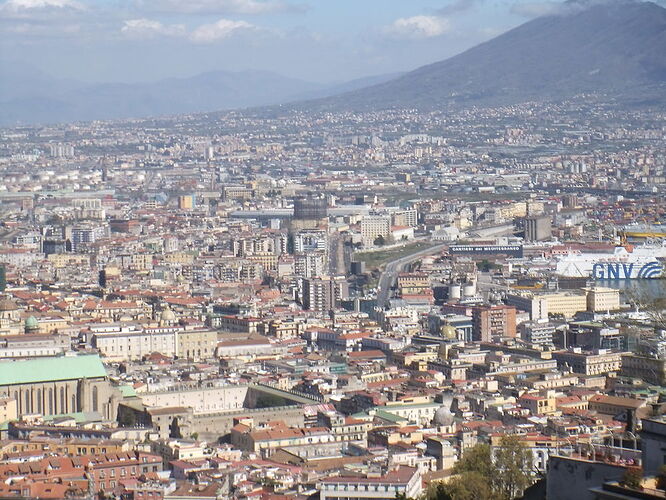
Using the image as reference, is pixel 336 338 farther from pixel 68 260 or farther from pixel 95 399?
pixel 68 260

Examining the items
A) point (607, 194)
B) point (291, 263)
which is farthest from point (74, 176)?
point (291, 263)

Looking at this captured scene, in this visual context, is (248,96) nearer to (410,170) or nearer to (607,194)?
(410,170)

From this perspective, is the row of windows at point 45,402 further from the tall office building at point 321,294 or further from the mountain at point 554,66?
the mountain at point 554,66

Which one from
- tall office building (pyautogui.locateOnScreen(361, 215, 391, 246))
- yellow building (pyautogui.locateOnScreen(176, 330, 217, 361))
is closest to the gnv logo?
tall office building (pyautogui.locateOnScreen(361, 215, 391, 246))

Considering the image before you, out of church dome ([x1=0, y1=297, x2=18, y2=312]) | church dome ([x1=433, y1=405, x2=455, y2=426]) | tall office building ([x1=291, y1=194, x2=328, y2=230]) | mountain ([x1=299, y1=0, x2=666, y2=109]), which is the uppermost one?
mountain ([x1=299, y1=0, x2=666, y2=109])

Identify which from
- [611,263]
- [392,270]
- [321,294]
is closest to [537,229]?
[611,263]

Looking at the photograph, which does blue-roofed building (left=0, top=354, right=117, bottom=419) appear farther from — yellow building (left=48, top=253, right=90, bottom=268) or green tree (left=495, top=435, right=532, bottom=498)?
yellow building (left=48, top=253, right=90, bottom=268)
